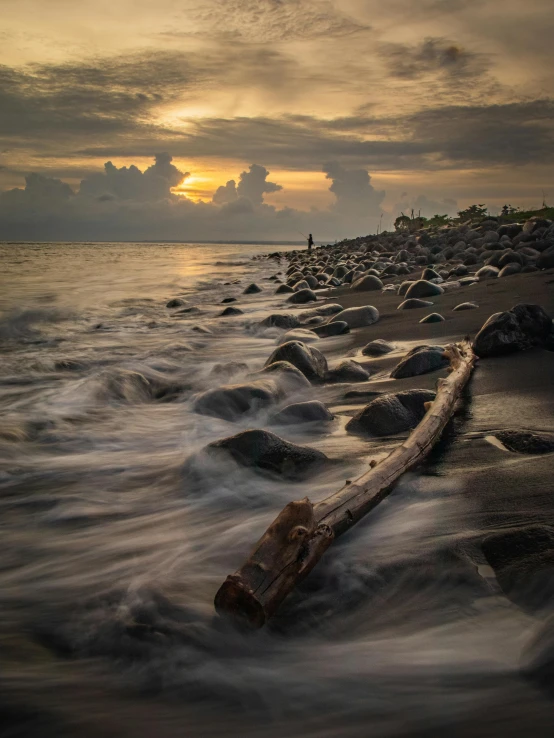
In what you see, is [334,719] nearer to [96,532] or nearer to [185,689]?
[185,689]

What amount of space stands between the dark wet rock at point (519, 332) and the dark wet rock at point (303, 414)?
5.43ft

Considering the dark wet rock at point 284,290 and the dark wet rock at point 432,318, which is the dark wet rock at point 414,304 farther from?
the dark wet rock at point 284,290

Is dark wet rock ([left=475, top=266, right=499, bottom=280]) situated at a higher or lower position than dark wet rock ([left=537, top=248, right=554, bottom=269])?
lower

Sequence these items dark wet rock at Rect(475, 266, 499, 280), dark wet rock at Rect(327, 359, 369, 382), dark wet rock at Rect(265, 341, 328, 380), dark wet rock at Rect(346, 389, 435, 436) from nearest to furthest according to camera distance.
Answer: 1. dark wet rock at Rect(346, 389, 435, 436)
2. dark wet rock at Rect(327, 359, 369, 382)
3. dark wet rock at Rect(265, 341, 328, 380)
4. dark wet rock at Rect(475, 266, 499, 280)

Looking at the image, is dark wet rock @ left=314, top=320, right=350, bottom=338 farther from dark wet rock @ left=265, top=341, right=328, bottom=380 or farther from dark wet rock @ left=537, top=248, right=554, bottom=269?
dark wet rock @ left=537, top=248, right=554, bottom=269

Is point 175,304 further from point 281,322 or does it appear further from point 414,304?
point 414,304

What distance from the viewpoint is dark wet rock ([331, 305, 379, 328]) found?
8250 millimetres

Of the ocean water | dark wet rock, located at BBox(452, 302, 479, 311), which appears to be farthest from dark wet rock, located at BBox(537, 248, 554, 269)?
the ocean water

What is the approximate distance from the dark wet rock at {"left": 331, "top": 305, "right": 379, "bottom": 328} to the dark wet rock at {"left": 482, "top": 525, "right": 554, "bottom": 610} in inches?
242

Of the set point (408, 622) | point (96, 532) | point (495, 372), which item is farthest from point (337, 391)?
point (408, 622)

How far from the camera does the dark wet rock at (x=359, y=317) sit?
8250 mm

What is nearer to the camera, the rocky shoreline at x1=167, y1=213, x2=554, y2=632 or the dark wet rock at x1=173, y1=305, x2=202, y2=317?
the rocky shoreline at x1=167, y1=213, x2=554, y2=632

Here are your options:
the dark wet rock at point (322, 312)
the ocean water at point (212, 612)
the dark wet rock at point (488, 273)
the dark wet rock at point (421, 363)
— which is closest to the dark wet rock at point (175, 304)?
the dark wet rock at point (322, 312)

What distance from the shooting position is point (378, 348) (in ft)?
20.2
